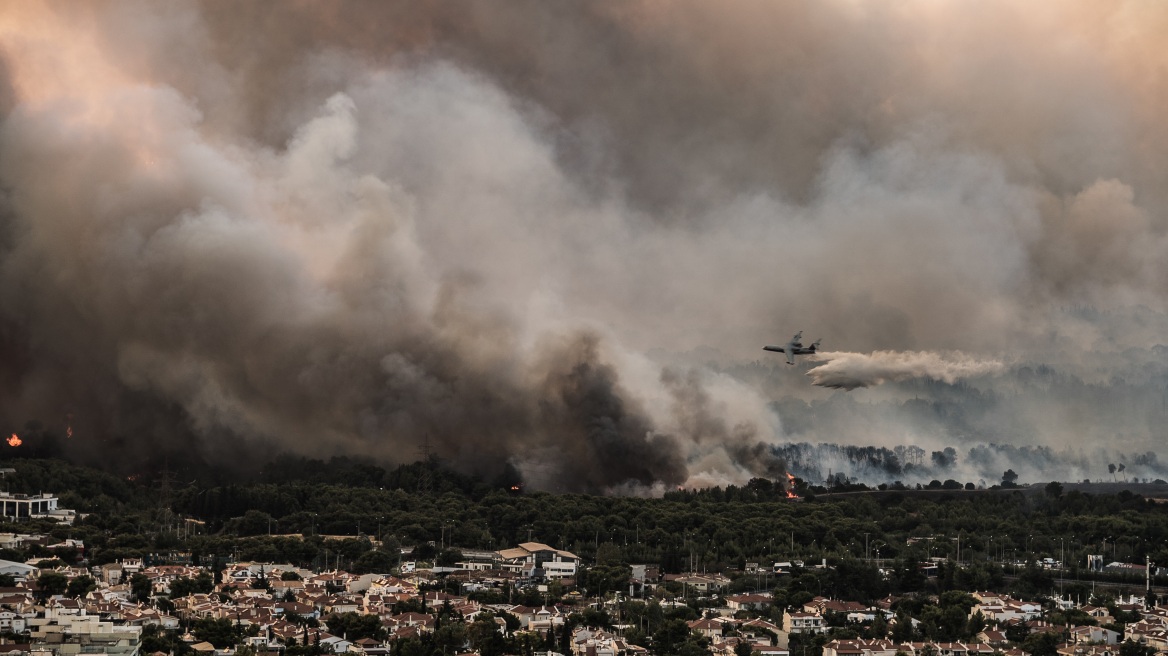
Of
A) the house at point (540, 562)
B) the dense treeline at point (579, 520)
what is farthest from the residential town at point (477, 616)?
the dense treeline at point (579, 520)

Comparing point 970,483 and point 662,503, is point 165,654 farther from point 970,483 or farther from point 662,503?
point 970,483

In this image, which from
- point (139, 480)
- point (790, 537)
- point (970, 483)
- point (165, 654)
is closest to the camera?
point (165, 654)

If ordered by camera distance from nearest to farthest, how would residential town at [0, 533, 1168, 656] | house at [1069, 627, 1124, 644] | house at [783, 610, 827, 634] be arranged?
residential town at [0, 533, 1168, 656]
house at [1069, 627, 1124, 644]
house at [783, 610, 827, 634]

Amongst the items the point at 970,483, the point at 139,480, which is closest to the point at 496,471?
the point at 139,480

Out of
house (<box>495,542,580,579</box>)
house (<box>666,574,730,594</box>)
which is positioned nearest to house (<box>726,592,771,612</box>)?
house (<box>666,574,730,594</box>)

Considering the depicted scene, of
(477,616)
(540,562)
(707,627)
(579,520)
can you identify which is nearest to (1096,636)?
(707,627)

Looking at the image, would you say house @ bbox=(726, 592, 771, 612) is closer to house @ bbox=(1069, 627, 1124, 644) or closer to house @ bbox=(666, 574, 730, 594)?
house @ bbox=(666, 574, 730, 594)

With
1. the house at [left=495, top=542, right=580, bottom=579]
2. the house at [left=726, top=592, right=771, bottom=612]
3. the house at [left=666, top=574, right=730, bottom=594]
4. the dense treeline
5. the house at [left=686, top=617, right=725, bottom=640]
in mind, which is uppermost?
the dense treeline

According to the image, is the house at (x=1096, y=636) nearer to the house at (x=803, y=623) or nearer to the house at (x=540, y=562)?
the house at (x=803, y=623)
